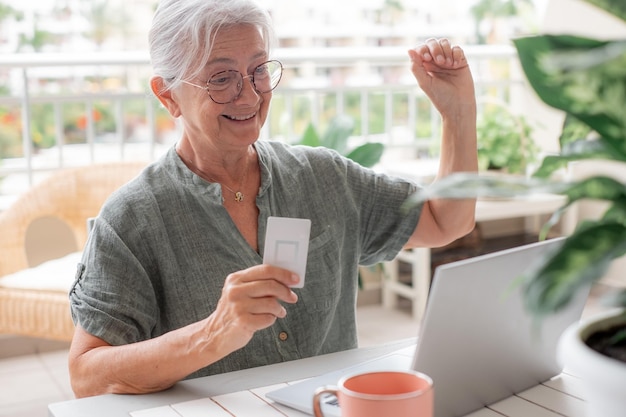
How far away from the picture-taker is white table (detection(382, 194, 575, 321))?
12.1 ft

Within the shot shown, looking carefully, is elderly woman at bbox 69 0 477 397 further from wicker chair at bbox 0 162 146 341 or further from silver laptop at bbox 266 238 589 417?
wicker chair at bbox 0 162 146 341

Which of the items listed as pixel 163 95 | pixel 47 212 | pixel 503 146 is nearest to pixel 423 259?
pixel 503 146

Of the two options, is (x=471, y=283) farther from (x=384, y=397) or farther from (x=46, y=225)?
(x=46, y=225)

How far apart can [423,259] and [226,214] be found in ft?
7.58

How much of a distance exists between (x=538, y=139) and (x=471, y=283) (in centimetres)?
388

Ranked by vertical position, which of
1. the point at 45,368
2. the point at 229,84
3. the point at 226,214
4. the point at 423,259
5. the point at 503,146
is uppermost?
the point at 229,84

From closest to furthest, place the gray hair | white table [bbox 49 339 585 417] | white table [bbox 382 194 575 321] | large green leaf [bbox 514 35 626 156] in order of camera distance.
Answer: large green leaf [bbox 514 35 626 156] < white table [bbox 49 339 585 417] < the gray hair < white table [bbox 382 194 575 321]

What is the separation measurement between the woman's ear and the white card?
58 centimetres

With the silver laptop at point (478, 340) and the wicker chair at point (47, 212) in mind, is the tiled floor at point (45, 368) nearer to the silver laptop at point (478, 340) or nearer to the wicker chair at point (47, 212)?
the wicker chair at point (47, 212)

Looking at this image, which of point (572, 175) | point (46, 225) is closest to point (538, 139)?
point (572, 175)

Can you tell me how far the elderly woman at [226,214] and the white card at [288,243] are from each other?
210mm

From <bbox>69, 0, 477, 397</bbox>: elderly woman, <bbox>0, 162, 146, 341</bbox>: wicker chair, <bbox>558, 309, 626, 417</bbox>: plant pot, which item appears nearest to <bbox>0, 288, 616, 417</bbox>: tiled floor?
→ <bbox>0, 162, 146, 341</bbox>: wicker chair

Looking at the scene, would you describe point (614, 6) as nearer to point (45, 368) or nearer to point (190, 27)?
point (190, 27)

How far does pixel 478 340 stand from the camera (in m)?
1.03
